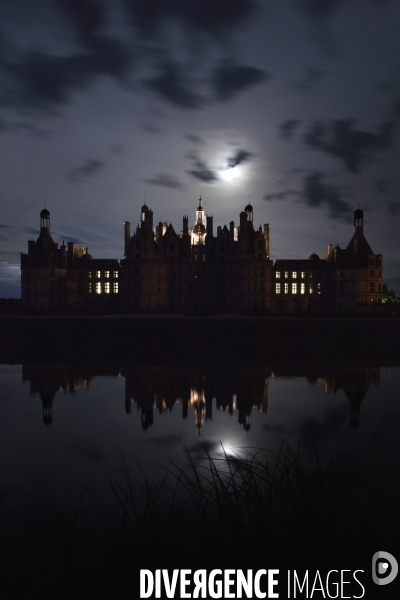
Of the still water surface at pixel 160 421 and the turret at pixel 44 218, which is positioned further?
the turret at pixel 44 218

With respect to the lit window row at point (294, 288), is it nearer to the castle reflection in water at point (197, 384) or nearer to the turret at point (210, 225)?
the turret at point (210, 225)

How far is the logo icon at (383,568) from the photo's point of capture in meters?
5.89

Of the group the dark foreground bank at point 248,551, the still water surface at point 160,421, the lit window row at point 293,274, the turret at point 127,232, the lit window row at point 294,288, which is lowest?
the still water surface at point 160,421

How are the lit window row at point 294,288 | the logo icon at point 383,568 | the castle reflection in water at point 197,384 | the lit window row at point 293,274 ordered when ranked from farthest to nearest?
the lit window row at point 293,274 → the lit window row at point 294,288 → the castle reflection in water at point 197,384 → the logo icon at point 383,568

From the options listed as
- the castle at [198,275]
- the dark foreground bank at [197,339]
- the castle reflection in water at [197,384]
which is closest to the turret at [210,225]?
the castle at [198,275]

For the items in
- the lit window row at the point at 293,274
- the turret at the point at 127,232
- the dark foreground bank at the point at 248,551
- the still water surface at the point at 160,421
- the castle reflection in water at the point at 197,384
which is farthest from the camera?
the lit window row at the point at 293,274

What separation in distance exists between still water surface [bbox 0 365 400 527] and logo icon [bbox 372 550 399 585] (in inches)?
148

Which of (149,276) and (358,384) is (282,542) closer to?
(358,384)

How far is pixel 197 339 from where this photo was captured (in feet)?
151

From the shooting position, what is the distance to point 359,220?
77812 mm

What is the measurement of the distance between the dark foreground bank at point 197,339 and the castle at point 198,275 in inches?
964

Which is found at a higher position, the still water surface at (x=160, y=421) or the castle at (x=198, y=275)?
the castle at (x=198, y=275)

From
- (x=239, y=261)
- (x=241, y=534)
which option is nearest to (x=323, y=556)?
(x=241, y=534)

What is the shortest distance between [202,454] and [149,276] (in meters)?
61.2
